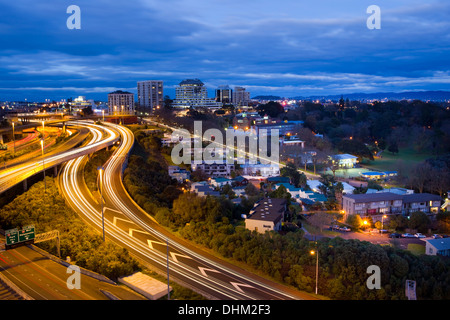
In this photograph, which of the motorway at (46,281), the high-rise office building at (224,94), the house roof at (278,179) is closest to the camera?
the motorway at (46,281)

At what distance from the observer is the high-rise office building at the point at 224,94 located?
7950cm

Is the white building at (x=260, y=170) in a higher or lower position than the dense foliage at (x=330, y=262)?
higher

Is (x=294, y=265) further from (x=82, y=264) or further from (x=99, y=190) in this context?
(x=99, y=190)

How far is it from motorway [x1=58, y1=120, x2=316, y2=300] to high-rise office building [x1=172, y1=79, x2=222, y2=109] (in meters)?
55.8

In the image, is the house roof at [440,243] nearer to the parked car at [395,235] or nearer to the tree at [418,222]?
the parked car at [395,235]

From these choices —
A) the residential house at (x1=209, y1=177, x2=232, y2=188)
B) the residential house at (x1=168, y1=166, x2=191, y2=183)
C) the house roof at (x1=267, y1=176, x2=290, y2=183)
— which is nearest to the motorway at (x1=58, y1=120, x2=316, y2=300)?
the residential house at (x1=168, y1=166, x2=191, y2=183)

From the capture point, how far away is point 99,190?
13.4 metres

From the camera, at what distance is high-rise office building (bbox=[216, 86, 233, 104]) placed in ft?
261

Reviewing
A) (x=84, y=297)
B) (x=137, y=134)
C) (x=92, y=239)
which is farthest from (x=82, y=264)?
(x=137, y=134)

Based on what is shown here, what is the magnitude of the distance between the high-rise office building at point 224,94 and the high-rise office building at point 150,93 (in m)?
15.2

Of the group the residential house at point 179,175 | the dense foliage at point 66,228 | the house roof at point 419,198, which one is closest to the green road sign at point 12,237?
the dense foliage at point 66,228

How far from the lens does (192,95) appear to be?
71125 mm
